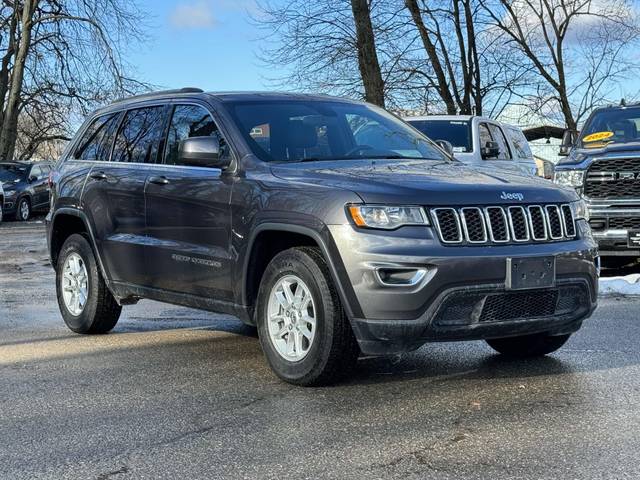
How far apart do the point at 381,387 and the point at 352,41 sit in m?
18.1

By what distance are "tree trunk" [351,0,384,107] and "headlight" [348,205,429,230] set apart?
14481mm

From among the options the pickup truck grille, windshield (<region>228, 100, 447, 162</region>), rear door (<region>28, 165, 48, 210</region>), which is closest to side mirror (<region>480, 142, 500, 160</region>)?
the pickup truck grille

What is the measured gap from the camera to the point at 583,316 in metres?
5.40

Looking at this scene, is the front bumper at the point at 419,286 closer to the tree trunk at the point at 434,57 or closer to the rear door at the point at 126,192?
the rear door at the point at 126,192

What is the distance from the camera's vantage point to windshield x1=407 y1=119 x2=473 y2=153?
12742mm

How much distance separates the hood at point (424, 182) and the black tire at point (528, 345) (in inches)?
39.0

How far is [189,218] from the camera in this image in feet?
19.9

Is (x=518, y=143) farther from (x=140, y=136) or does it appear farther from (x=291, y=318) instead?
(x=291, y=318)

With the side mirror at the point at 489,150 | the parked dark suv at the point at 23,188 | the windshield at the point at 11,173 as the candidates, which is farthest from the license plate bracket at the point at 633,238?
the windshield at the point at 11,173

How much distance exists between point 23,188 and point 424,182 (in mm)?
23268

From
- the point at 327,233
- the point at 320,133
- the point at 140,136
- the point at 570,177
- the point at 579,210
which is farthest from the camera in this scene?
the point at 570,177

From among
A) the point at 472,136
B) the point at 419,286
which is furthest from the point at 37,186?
the point at 419,286

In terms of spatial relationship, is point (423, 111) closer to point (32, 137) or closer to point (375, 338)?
point (375, 338)

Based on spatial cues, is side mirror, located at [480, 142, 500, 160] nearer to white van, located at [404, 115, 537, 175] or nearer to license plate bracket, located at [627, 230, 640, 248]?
white van, located at [404, 115, 537, 175]
